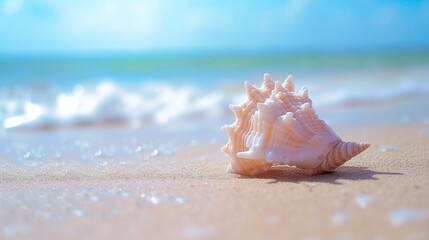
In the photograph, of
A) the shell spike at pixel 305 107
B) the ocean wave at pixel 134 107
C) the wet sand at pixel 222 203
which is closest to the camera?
the wet sand at pixel 222 203

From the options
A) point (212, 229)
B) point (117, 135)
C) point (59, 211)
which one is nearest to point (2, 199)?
point (59, 211)

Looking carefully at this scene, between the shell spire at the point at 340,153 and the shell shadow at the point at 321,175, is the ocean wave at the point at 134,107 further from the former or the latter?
the shell spire at the point at 340,153

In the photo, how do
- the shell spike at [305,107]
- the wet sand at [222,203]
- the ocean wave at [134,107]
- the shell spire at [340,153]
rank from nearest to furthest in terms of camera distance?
the wet sand at [222,203], the shell spire at [340,153], the shell spike at [305,107], the ocean wave at [134,107]

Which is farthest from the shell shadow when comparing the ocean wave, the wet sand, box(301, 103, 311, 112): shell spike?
the ocean wave

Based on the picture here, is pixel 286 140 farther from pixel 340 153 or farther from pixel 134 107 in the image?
pixel 134 107

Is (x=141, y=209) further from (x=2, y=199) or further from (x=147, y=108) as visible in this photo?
(x=147, y=108)

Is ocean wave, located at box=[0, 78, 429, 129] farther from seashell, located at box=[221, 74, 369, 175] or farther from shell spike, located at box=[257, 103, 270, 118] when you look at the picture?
shell spike, located at box=[257, 103, 270, 118]

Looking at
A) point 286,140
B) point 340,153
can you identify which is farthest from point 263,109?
point 340,153

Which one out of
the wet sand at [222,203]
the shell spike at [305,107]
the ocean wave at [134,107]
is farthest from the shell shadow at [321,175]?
the ocean wave at [134,107]
